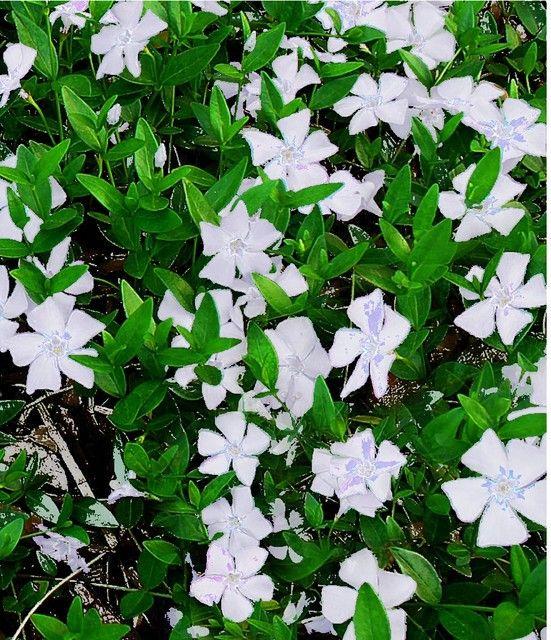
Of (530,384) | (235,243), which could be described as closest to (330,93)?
(235,243)

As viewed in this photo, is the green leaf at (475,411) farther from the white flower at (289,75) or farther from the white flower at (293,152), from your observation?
the white flower at (289,75)

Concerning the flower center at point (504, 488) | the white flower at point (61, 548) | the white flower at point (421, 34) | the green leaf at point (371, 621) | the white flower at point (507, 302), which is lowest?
the white flower at point (61, 548)

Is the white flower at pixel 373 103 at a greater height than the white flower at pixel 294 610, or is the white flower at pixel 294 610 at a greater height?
the white flower at pixel 373 103

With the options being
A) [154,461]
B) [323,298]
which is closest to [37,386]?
[154,461]

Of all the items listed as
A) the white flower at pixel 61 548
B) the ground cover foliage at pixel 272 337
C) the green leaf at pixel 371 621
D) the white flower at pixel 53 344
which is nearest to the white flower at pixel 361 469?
the ground cover foliage at pixel 272 337

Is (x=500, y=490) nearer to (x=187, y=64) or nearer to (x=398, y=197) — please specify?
(x=398, y=197)
